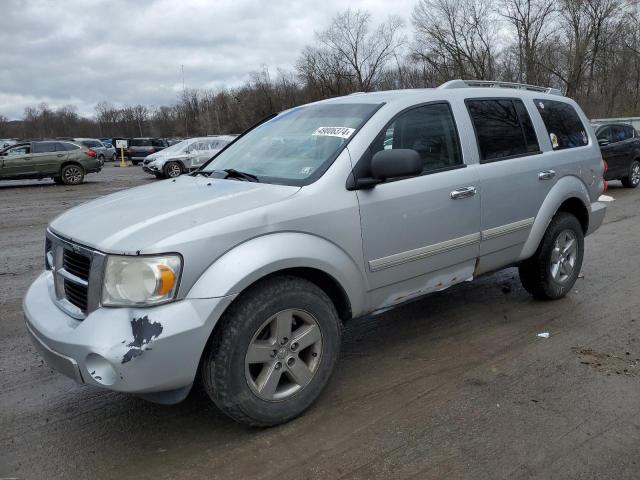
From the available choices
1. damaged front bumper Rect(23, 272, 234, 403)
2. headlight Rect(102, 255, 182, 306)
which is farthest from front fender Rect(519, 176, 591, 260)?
headlight Rect(102, 255, 182, 306)

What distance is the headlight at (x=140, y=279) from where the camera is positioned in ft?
8.43

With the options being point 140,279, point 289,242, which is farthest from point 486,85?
point 140,279

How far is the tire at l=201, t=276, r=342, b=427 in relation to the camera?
2742 mm

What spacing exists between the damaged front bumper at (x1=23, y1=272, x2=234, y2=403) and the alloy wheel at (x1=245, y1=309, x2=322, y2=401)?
33 cm

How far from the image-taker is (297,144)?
3725 millimetres

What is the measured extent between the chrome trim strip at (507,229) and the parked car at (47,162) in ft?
61.0

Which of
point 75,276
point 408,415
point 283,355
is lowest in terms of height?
point 408,415

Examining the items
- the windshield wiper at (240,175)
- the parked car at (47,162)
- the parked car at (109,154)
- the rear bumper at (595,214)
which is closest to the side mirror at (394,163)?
the windshield wiper at (240,175)

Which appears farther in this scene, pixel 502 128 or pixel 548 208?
pixel 548 208

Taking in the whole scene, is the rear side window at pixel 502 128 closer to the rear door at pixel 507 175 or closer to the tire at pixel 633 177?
the rear door at pixel 507 175

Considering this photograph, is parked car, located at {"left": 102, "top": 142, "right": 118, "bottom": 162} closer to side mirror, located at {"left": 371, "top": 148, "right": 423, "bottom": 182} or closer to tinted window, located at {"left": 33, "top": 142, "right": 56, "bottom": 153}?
tinted window, located at {"left": 33, "top": 142, "right": 56, "bottom": 153}

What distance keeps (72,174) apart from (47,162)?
90 centimetres

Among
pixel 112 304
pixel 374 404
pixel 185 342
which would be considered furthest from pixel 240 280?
pixel 374 404

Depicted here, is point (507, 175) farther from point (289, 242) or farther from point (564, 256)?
point (289, 242)
